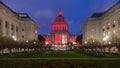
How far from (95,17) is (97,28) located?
14.3 meters
